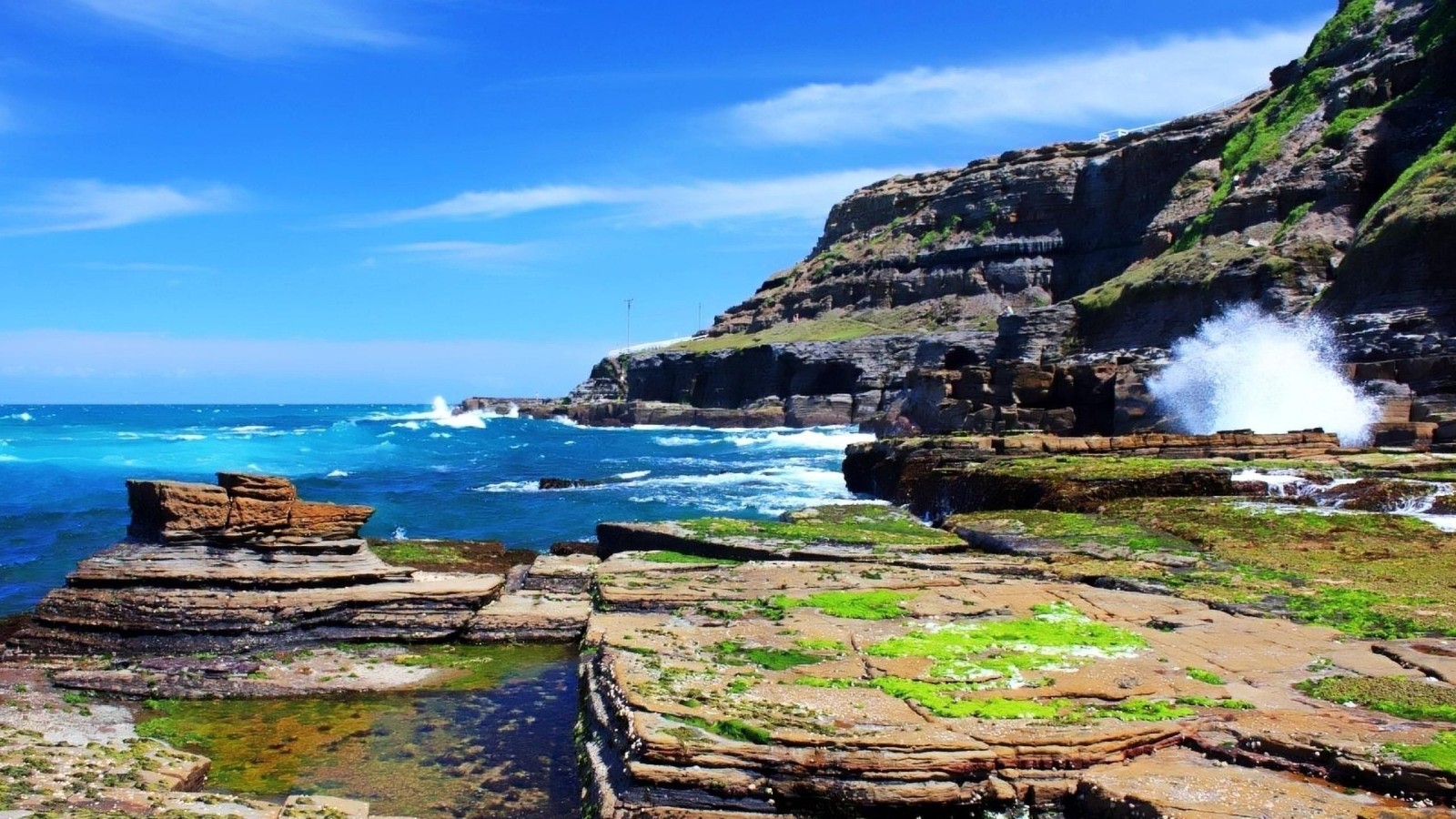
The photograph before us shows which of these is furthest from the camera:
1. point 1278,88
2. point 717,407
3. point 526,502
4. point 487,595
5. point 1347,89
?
point 717,407

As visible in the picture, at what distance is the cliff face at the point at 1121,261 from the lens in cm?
4166

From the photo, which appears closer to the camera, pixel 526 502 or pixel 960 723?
pixel 960 723

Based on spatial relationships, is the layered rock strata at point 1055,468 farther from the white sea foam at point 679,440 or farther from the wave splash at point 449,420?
the wave splash at point 449,420

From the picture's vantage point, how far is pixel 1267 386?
38.7 metres

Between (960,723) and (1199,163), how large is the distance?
279ft

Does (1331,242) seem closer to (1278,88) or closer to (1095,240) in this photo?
(1278,88)

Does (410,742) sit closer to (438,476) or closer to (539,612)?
(539,612)

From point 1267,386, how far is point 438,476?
34.4 m

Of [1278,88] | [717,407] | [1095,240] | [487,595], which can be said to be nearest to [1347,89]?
[1278,88]

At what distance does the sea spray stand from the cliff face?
1127 millimetres

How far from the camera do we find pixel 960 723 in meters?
7.80

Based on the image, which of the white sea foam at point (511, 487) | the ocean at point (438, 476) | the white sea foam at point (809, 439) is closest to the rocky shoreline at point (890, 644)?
the ocean at point (438, 476)

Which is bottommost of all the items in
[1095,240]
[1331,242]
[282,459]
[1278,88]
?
[282,459]

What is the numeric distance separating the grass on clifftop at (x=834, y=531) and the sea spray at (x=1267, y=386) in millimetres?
19623
